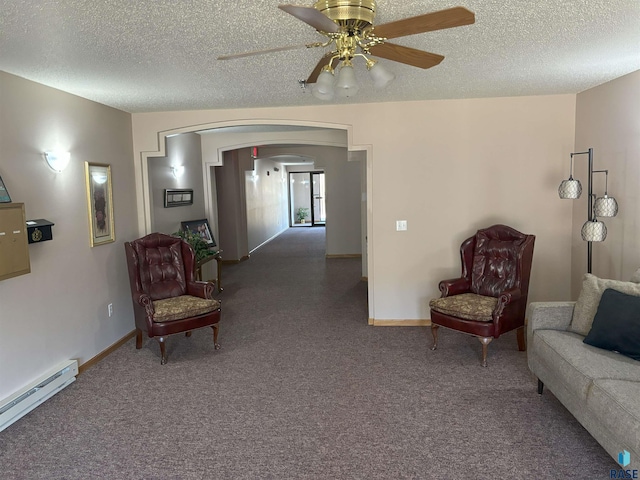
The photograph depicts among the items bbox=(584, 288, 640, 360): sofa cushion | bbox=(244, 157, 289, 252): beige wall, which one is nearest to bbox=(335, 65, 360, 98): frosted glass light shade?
bbox=(584, 288, 640, 360): sofa cushion

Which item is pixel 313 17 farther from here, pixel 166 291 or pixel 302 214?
pixel 302 214

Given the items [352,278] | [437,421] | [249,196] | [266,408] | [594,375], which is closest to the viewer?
[594,375]

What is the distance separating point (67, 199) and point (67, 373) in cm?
143

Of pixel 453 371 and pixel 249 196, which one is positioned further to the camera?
pixel 249 196

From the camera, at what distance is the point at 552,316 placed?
316 centimetres

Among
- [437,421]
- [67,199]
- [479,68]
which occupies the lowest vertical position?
[437,421]

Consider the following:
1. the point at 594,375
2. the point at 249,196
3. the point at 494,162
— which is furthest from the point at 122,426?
the point at 249,196

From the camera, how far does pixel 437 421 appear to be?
2930 mm

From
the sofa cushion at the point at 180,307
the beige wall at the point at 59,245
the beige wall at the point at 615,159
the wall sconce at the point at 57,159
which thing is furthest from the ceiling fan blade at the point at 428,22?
the sofa cushion at the point at 180,307

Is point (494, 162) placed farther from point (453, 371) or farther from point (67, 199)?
point (67, 199)

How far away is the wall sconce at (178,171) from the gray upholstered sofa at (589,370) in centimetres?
472

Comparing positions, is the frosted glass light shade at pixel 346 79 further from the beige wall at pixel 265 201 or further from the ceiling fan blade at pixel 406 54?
the beige wall at pixel 265 201

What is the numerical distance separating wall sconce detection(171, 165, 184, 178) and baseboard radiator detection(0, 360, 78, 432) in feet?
9.97

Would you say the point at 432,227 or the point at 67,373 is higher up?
the point at 432,227
